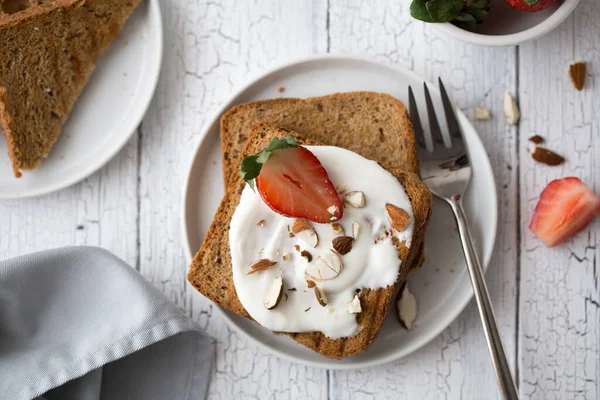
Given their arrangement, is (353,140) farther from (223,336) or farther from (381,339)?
(223,336)

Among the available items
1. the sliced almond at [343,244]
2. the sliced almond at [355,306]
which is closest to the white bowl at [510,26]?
the sliced almond at [343,244]

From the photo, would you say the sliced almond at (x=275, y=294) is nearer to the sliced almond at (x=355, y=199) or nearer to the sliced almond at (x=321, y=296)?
the sliced almond at (x=321, y=296)

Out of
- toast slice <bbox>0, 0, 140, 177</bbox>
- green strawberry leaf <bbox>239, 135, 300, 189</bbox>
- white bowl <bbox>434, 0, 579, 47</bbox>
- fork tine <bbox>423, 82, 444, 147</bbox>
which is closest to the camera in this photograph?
green strawberry leaf <bbox>239, 135, 300, 189</bbox>

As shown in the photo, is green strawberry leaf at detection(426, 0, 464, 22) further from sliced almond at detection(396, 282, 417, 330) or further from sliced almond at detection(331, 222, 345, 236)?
sliced almond at detection(396, 282, 417, 330)

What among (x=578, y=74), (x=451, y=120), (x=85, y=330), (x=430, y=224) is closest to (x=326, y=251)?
(x=430, y=224)

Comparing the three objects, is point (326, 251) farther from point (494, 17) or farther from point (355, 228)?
point (494, 17)

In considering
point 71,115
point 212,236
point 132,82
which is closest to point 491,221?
point 212,236

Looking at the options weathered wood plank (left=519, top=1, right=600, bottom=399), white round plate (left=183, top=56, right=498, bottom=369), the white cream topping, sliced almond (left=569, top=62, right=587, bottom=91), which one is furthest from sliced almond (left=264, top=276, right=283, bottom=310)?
sliced almond (left=569, top=62, right=587, bottom=91)
